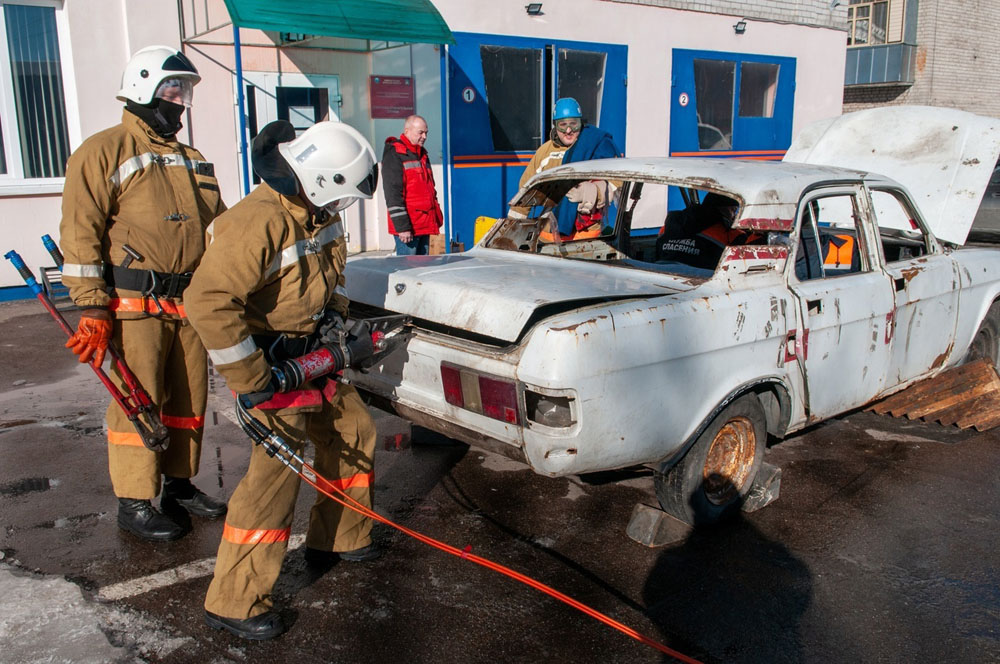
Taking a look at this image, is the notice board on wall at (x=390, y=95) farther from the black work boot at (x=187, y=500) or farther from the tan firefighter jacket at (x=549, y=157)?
the black work boot at (x=187, y=500)

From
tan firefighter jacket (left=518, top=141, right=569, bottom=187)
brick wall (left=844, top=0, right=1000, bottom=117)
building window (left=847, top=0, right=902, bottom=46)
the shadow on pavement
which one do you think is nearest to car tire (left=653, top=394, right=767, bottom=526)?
the shadow on pavement

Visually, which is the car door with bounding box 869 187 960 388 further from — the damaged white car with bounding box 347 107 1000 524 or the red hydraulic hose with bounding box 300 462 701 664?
the red hydraulic hose with bounding box 300 462 701 664

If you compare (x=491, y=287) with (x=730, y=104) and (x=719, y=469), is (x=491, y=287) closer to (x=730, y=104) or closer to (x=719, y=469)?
(x=719, y=469)

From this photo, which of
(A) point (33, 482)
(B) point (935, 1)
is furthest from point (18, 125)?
(B) point (935, 1)

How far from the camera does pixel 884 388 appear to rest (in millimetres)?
4418

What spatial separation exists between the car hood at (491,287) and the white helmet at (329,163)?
0.69 m

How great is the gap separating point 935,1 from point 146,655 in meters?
24.6

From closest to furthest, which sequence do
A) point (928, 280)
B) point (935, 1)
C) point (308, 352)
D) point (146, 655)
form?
1. point (146, 655)
2. point (308, 352)
3. point (928, 280)
4. point (935, 1)

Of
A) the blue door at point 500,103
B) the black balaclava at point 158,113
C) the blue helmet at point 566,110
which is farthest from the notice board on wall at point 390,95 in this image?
the black balaclava at point 158,113

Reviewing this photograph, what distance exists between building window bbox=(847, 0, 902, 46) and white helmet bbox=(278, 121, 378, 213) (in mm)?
23877

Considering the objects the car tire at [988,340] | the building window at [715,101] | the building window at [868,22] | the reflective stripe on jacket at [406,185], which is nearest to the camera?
the car tire at [988,340]

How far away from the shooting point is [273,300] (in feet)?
9.53

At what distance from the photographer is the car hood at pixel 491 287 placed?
10.7ft

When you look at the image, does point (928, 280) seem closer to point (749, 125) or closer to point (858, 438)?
point (858, 438)
